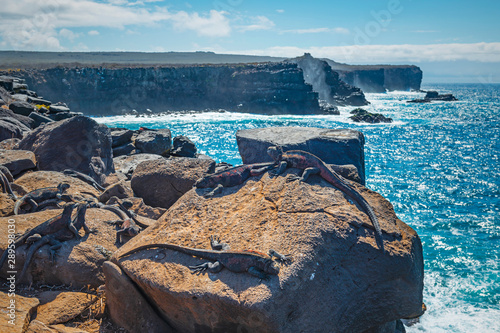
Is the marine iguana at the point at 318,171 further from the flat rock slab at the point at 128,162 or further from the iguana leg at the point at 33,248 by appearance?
the flat rock slab at the point at 128,162

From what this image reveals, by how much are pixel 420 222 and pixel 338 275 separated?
43.2ft

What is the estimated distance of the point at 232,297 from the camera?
4605 mm

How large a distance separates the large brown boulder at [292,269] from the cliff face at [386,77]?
437 ft

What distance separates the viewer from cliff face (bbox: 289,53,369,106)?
7950 centimetres

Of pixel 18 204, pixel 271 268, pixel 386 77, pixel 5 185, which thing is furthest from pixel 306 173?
pixel 386 77

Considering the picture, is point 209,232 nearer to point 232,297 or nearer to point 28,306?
point 232,297

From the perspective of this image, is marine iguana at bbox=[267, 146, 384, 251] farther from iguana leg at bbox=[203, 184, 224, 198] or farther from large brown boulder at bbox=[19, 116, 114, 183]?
large brown boulder at bbox=[19, 116, 114, 183]

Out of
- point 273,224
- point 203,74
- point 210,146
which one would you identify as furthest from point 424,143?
point 203,74

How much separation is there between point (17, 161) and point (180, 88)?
208 feet

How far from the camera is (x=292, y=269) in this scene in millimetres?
4781

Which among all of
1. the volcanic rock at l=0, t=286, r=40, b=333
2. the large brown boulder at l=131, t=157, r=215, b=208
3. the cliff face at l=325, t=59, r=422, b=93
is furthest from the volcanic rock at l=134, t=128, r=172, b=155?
the cliff face at l=325, t=59, r=422, b=93

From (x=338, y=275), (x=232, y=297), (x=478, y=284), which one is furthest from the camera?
(x=478, y=284)

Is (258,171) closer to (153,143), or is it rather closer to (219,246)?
(219,246)

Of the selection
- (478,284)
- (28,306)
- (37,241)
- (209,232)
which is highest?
(209,232)
